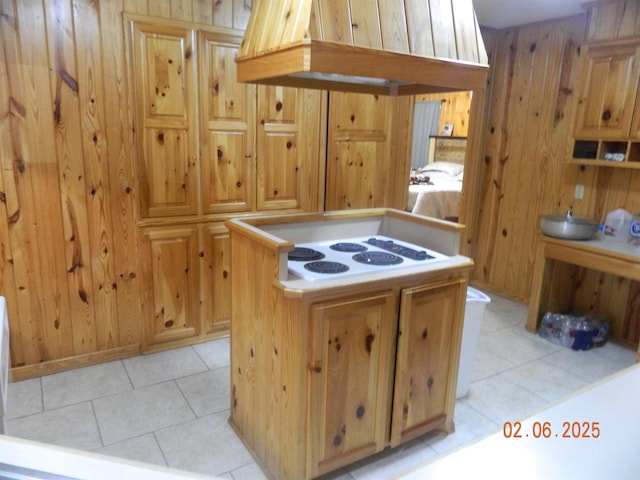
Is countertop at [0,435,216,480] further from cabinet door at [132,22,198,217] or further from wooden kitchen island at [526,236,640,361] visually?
wooden kitchen island at [526,236,640,361]

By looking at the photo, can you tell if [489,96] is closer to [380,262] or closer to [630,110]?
[630,110]

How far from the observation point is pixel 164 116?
9.50 ft

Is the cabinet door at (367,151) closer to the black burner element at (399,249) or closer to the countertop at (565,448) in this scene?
the black burner element at (399,249)

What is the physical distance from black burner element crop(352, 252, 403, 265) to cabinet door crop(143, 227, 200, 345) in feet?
4.70

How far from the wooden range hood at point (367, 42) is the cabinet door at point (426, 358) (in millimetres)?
904

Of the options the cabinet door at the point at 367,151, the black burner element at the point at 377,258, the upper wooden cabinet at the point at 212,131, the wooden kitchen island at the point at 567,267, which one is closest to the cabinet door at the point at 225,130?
the upper wooden cabinet at the point at 212,131

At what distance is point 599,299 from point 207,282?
10.0ft

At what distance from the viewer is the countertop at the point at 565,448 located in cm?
81

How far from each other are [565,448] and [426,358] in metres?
1.24

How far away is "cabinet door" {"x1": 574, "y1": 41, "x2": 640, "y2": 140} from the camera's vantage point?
122 inches

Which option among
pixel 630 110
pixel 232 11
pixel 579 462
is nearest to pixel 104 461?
pixel 579 462

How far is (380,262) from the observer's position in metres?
2.05

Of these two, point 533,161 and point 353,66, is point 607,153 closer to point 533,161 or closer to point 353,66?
point 533,161

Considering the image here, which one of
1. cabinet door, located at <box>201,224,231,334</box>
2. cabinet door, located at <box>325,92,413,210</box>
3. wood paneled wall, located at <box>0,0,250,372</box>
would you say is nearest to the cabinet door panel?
wood paneled wall, located at <box>0,0,250,372</box>
